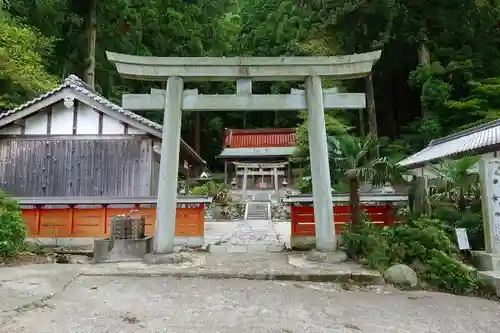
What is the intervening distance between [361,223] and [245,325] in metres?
4.82

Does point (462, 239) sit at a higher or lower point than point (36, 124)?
lower

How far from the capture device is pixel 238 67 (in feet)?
26.6

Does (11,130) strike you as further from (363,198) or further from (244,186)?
(244,186)

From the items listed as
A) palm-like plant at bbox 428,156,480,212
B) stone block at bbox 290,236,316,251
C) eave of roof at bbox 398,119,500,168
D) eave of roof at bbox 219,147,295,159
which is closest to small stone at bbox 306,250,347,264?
stone block at bbox 290,236,316,251

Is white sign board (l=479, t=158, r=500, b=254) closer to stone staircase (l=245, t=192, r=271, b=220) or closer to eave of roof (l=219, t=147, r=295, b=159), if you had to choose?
stone staircase (l=245, t=192, r=271, b=220)

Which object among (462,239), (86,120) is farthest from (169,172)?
(462,239)

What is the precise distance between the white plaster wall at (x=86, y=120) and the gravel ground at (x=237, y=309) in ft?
21.7

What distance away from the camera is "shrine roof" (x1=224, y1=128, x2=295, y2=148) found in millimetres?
30453

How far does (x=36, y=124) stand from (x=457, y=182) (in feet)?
39.6

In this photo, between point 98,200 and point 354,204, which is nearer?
point 354,204

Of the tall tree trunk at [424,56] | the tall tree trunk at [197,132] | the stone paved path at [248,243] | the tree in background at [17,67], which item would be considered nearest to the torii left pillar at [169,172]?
the stone paved path at [248,243]

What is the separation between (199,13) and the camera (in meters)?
29.8

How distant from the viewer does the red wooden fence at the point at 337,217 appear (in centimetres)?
988

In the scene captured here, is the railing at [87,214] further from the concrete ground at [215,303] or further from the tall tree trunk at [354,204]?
the tall tree trunk at [354,204]
